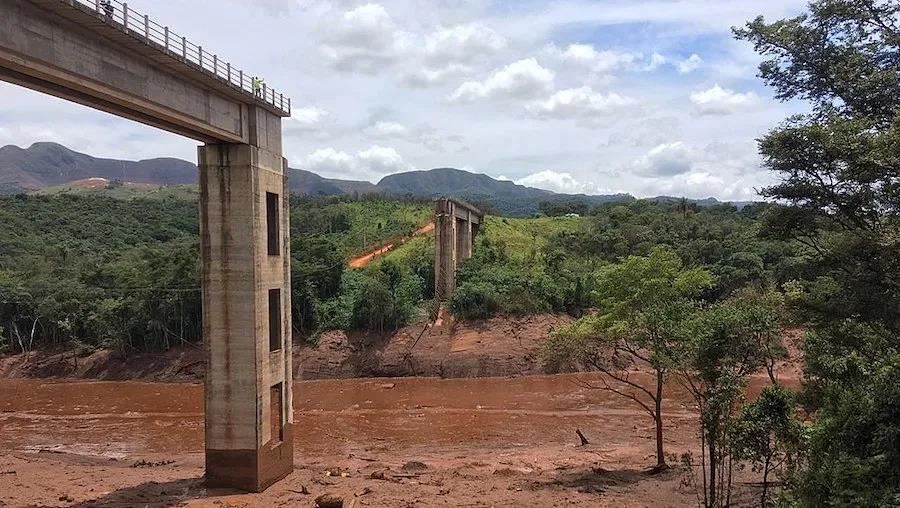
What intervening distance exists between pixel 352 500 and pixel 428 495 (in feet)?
7.39

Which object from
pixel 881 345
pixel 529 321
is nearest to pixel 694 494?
pixel 881 345

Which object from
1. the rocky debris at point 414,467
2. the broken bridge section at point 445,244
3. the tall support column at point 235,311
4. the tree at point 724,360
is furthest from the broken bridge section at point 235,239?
the broken bridge section at point 445,244

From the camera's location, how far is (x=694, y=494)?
1802 cm

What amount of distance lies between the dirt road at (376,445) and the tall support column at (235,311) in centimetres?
113

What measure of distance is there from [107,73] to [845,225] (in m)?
16.6

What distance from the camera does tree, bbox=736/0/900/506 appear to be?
9.99 meters

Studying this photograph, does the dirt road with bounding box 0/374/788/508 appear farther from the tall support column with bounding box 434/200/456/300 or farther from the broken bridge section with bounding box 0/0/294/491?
the tall support column with bounding box 434/200/456/300

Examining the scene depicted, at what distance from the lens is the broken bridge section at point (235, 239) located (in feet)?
51.4

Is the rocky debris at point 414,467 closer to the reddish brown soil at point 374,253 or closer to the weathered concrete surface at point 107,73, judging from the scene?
the weathered concrete surface at point 107,73

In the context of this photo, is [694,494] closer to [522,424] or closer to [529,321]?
[522,424]

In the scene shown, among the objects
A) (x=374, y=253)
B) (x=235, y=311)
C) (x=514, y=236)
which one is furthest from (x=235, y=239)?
(x=514, y=236)

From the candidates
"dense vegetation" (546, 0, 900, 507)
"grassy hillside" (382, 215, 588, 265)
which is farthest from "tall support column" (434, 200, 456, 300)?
"dense vegetation" (546, 0, 900, 507)

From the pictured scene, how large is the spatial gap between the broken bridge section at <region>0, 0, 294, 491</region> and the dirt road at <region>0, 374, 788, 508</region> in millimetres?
1536

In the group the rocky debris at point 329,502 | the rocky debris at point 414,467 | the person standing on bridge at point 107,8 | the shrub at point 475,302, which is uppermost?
the person standing on bridge at point 107,8
